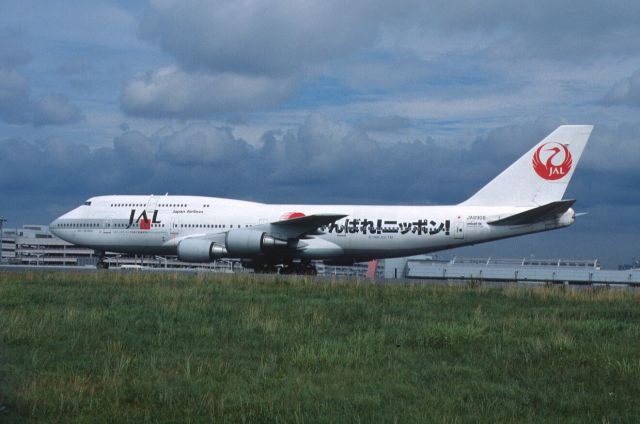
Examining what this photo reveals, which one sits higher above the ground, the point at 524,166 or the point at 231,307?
the point at 524,166

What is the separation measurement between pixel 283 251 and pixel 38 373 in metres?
29.8

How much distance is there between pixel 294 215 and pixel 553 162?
13285 millimetres

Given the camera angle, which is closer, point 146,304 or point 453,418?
point 453,418

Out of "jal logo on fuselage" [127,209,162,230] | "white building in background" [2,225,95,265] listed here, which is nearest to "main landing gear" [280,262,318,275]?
"jal logo on fuselage" [127,209,162,230]

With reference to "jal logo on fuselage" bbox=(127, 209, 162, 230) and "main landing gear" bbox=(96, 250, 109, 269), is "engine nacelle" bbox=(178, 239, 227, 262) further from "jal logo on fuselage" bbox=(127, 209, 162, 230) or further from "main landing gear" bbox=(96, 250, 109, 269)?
"main landing gear" bbox=(96, 250, 109, 269)

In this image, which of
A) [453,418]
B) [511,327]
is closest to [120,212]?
[511,327]

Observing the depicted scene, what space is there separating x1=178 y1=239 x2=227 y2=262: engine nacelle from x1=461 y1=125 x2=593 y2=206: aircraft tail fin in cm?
1466

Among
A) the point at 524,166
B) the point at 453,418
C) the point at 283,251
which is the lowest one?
the point at 453,418

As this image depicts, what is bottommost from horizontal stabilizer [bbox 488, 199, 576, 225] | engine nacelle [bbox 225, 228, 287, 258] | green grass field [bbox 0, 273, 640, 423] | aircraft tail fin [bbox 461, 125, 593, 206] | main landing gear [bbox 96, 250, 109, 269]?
green grass field [bbox 0, 273, 640, 423]

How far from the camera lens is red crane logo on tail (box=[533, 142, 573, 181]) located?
127ft

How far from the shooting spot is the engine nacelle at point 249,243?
3816cm

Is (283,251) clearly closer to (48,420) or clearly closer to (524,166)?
(524,166)

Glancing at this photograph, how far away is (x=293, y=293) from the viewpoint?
76.8ft

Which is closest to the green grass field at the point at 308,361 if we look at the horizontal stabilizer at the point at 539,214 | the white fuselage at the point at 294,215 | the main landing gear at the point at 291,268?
the horizontal stabilizer at the point at 539,214
